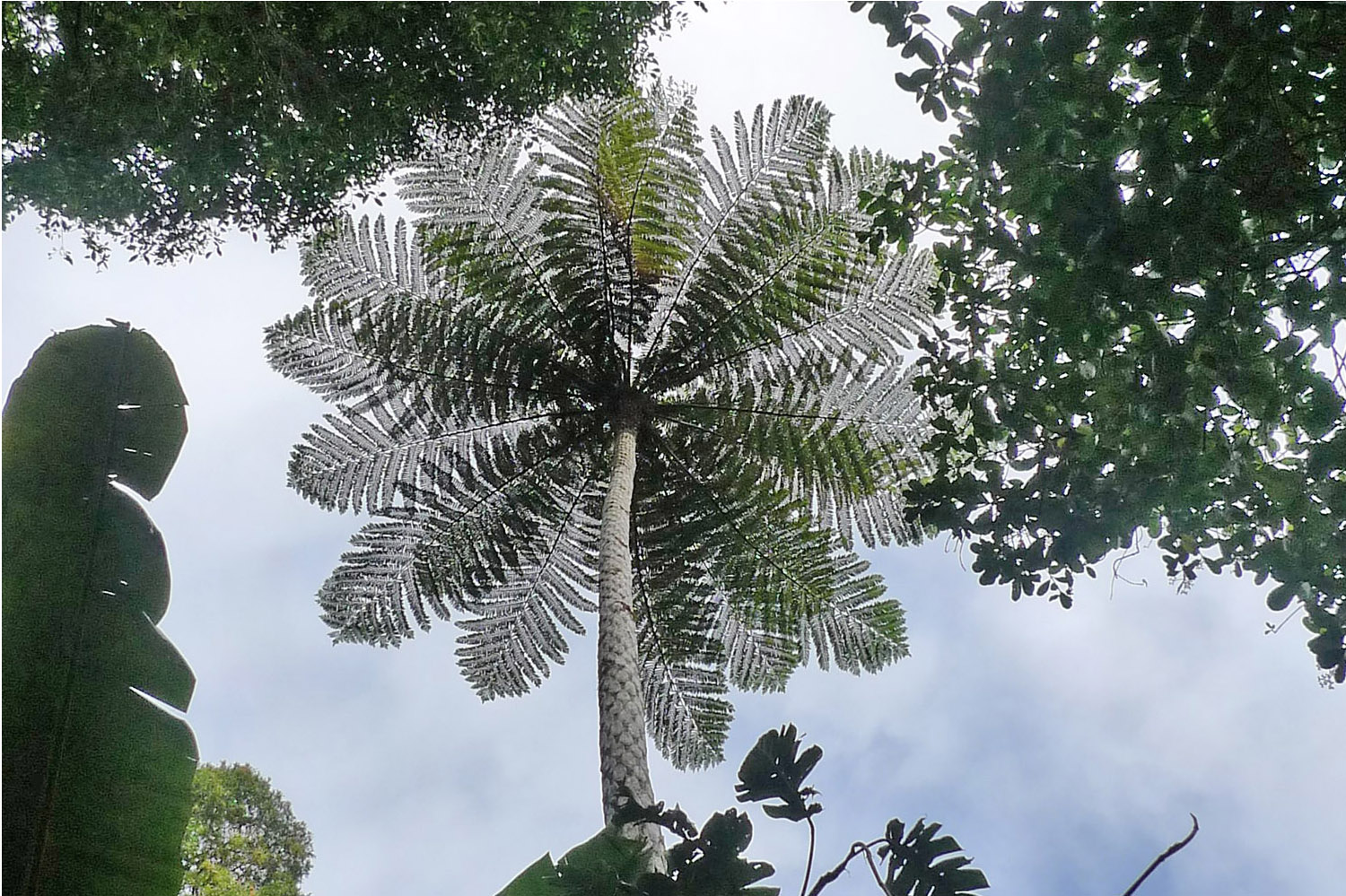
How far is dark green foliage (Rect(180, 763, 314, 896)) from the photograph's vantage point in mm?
8227

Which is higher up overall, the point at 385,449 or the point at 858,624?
the point at 385,449

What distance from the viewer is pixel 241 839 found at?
30.5 feet

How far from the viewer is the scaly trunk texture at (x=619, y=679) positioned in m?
3.02

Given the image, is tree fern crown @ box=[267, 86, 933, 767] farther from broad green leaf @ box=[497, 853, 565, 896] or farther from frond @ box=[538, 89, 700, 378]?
broad green leaf @ box=[497, 853, 565, 896]

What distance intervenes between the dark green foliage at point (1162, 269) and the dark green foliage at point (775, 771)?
1255 millimetres

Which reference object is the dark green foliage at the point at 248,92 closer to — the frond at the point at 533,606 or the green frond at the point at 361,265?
the green frond at the point at 361,265

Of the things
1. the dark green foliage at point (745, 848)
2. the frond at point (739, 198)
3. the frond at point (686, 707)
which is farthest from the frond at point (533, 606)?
the dark green foliage at point (745, 848)

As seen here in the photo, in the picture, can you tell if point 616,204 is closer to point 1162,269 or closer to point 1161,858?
point 1162,269

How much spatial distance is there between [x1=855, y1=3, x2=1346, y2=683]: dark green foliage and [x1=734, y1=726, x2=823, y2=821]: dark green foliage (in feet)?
4.12

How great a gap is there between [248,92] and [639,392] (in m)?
2.70

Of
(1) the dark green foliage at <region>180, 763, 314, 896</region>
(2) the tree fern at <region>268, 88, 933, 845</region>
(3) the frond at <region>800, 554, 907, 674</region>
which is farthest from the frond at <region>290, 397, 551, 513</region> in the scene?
(1) the dark green foliage at <region>180, 763, 314, 896</region>

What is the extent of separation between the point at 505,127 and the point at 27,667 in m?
4.23

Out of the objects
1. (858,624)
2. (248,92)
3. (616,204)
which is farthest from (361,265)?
(858,624)

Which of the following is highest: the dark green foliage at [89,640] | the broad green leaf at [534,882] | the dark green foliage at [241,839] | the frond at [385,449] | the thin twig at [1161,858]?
the frond at [385,449]
